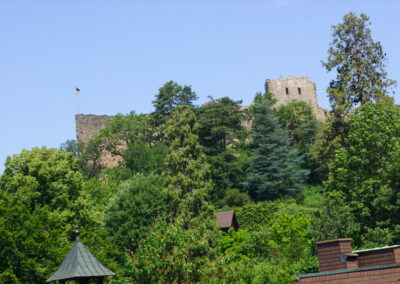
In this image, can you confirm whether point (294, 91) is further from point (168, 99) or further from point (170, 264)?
point (170, 264)

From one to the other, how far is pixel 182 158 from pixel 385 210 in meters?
15.9

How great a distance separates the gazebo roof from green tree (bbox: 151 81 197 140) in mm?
54241

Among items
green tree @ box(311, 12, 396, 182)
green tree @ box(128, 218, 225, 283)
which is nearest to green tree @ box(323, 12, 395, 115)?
green tree @ box(311, 12, 396, 182)

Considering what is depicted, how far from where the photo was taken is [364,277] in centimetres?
3041

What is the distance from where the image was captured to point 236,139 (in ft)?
266

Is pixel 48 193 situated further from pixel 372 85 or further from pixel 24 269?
pixel 372 85

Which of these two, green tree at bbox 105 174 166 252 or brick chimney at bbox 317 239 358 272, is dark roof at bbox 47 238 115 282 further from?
green tree at bbox 105 174 166 252

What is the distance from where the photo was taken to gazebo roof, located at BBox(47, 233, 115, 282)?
22578 millimetres

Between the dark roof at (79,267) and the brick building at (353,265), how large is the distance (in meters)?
11.3

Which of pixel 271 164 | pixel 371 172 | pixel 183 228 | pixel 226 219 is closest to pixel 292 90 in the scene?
pixel 271 164

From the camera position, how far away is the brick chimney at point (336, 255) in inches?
1265

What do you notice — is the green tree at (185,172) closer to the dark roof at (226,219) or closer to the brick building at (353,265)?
the dark roof at (226,219)

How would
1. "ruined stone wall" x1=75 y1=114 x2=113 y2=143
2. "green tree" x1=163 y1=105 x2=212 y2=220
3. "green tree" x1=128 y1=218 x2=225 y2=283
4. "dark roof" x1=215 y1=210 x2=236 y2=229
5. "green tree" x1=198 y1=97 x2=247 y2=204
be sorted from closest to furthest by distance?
1. "green tree" x1=128 y1=218 x2=225 y2=283
2. "green tree" x1=163 y1=105 x2=212 y2=220
3. "dark roof" x1=215 y1=210 x2=236 y2=229
4. "green tree" x1=198 y1=97 x2=247 y2=204
5. "ruined stone wall" x1=75 y1=114 x2=113 y2=143

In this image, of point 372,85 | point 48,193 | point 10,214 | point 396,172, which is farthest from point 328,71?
point 10,214
